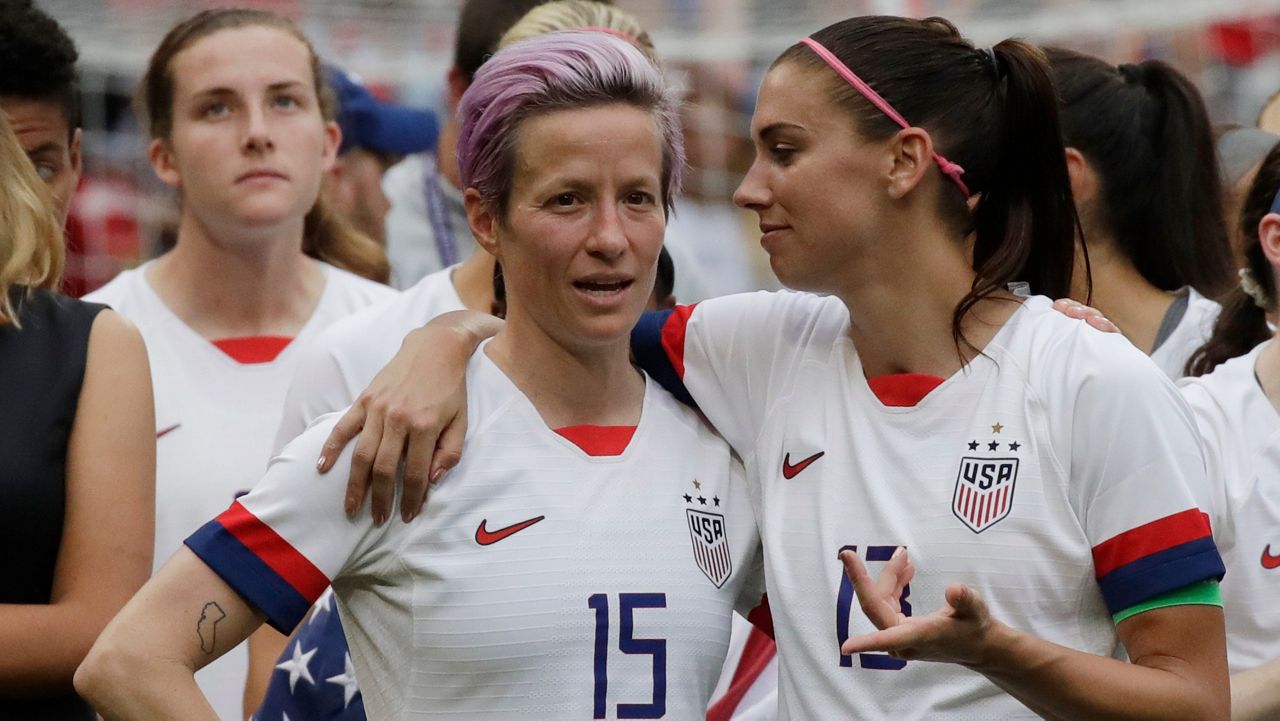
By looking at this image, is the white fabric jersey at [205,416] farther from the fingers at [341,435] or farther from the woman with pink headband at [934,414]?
the fingers at [341,435]

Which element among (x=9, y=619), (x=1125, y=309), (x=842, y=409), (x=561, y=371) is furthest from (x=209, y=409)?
(x=1125, y=309)

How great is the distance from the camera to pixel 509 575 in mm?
2758

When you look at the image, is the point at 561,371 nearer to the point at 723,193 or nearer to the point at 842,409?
the point at 842,409

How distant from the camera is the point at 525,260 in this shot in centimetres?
289

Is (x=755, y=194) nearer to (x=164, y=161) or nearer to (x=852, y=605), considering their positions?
(x=852, y=605)

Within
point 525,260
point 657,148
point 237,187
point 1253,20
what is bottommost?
point 525,260

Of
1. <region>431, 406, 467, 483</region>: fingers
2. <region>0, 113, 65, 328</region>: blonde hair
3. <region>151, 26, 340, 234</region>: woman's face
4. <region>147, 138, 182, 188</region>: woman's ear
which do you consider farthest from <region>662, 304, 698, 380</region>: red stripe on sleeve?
<region>147, 138, 182, 188</region>: woman's ear

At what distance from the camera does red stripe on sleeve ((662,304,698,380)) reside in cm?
314

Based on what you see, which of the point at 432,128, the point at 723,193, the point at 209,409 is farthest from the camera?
the point at 723,193

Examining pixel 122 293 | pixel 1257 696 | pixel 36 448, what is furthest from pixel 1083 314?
pixel 122 293

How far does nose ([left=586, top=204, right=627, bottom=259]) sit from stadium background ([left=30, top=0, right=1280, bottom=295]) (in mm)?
5200

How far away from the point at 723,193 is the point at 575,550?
21.1 ft

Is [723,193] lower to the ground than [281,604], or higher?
higher

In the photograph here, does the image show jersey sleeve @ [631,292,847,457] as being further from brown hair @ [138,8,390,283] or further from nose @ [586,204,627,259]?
brown hair @ [138,8,390,283]
